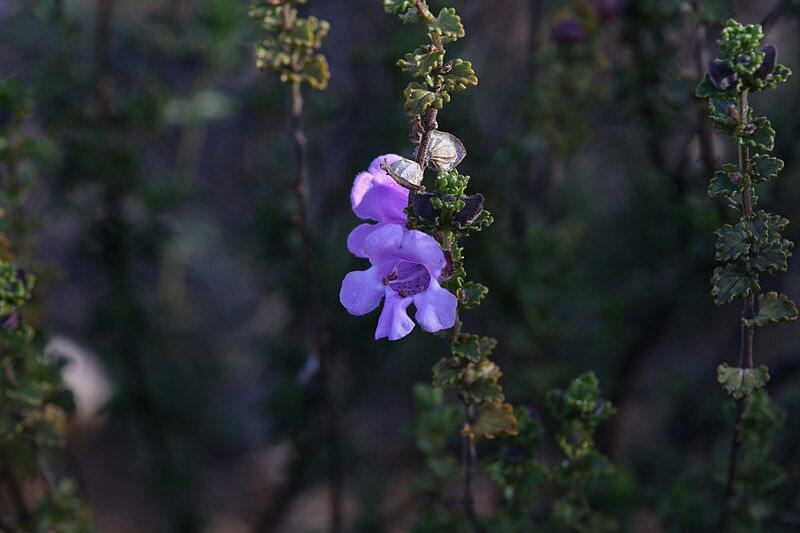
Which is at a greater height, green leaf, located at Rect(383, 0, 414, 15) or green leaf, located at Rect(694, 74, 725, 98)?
green leaf, located at Rect(383, 0, 414, 15)

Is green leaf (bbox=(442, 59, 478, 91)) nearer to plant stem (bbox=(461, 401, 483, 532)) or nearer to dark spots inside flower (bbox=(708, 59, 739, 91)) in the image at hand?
dark spots inside flower (bbox=(708, 59, 739, 91))

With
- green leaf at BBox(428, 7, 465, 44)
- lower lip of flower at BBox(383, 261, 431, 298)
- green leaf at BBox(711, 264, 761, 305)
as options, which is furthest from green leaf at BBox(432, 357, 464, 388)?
green leaf at BBox(428, 7, 465, 44)

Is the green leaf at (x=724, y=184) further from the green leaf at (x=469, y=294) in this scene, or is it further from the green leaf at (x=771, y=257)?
the green leaf at (x=469, y=294)

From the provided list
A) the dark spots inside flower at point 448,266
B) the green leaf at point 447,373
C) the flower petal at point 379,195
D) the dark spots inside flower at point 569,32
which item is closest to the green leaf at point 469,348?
the green leaf at point 447,373

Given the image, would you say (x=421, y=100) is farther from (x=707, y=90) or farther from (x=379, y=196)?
(x=707, y=90)

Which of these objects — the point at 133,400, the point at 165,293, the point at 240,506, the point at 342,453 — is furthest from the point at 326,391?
the point at 240,506

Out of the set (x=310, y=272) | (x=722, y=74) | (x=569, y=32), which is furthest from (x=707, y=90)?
(x=569, y=32)

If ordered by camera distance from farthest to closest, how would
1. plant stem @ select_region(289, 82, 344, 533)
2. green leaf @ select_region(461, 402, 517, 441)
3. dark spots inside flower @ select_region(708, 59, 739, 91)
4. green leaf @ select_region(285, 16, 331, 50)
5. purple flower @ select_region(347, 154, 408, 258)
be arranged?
plant stem @ select_region(289, 82, 344, 533) → green leaf @ select_region(285, 16, 331, 50) → green leaf @ select_region(461, 402, 517, 441) → purple flower @ select_region(347, 154, 408, 258) → dark spots inside flower @ select_region(708, 59, 739, 91)

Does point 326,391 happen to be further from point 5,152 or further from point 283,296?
point 5,152
